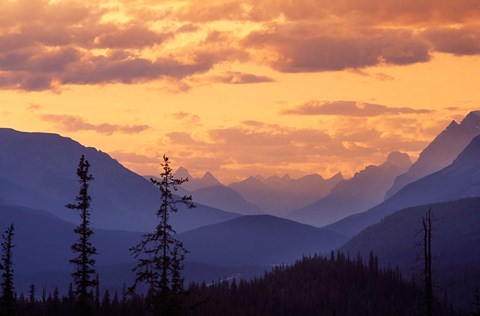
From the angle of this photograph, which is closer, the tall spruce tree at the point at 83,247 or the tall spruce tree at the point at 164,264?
the tall spruce tree at the point at 164,264

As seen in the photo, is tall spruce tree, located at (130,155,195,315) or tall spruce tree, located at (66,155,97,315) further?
tall spruce tree, located at (66,155,97,315)

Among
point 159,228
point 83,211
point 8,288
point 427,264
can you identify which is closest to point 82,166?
point 83,211

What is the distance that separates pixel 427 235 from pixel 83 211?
41.1 metres

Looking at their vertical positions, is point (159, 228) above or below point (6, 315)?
above

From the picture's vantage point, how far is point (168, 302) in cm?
9375

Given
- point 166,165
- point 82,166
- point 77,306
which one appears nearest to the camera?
point 166,165

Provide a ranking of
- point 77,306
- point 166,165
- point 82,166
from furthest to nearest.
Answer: point 77,306 < point 82,166 < point 166,165

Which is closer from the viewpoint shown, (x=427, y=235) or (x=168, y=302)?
(x=168, y=302)

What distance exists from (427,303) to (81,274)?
39.1 metres

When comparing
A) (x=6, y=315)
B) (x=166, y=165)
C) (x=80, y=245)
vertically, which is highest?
(x=166, y=165)

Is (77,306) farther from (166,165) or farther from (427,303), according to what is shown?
(427,303)

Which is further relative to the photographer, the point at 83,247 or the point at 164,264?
the point at 83,247

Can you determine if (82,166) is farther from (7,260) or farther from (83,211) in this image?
(7,260)

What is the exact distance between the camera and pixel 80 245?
102 meters
